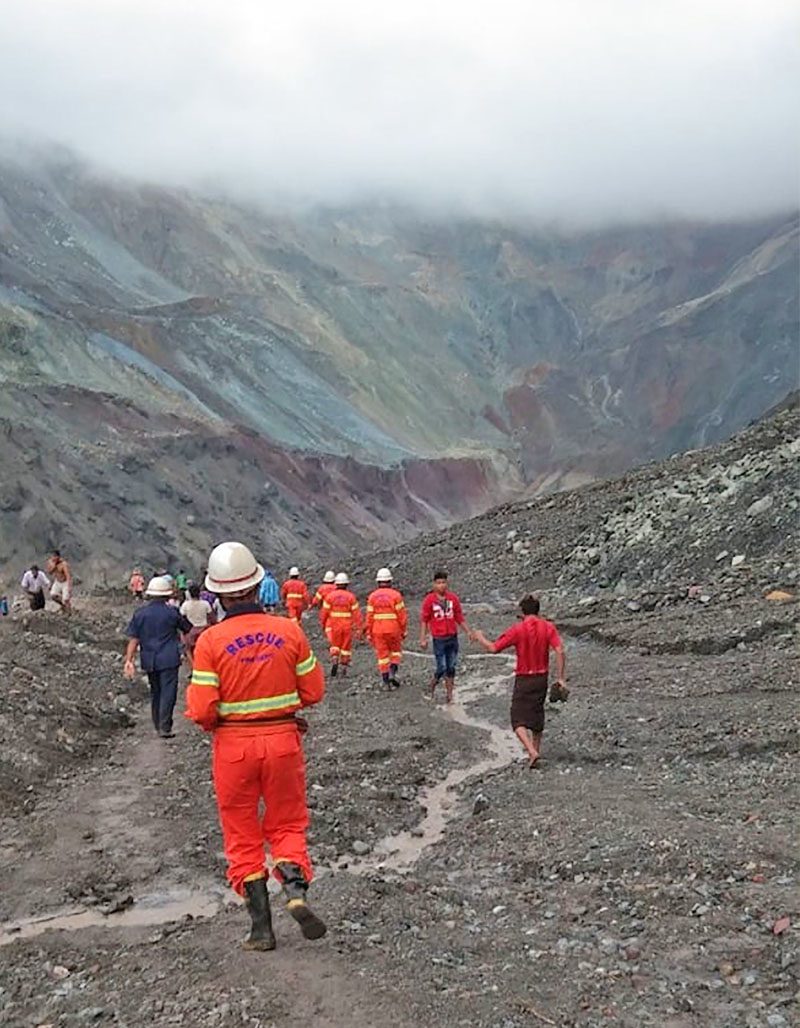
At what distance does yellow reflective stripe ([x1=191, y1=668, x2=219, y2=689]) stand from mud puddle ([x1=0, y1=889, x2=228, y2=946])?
5.68ft

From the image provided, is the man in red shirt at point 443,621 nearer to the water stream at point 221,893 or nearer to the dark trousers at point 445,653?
the dark trousers at point 445,653

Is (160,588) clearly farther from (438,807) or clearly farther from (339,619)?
(339,619)

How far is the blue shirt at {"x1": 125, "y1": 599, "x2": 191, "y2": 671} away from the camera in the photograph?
11.7 metres

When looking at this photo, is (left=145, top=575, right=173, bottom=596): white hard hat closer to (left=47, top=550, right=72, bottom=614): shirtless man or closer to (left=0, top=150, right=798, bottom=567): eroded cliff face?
(left=47, top=550, right=72, bottom=614): shirtless man

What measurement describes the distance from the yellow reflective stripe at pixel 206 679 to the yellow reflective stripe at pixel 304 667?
414mm

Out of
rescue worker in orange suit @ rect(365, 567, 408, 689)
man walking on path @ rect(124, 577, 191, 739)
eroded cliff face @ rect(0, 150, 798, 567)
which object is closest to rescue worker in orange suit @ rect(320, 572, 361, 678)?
rescue worker in orange suit @ rect(365, 567, 408, 689)

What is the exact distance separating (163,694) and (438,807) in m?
3.93

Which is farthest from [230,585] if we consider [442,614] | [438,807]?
[442,614]

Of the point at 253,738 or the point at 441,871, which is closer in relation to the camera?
the point at 253,738

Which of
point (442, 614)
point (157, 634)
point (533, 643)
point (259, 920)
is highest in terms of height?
point (157, 634)

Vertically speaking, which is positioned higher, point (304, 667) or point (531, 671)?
point (304, 667)

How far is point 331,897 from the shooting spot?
649 centimetres

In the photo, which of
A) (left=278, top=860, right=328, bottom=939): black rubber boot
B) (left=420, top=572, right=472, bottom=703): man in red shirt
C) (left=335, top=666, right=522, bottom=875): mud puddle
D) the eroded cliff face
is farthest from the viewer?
the eroded cliff face

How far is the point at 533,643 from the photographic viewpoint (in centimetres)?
1045
